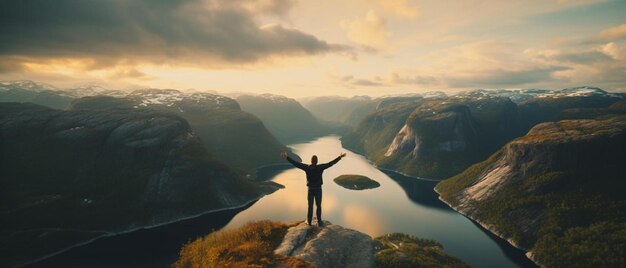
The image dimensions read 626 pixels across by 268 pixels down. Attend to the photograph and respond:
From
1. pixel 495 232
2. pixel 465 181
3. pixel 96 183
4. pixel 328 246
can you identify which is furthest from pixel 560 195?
pixel 96 183

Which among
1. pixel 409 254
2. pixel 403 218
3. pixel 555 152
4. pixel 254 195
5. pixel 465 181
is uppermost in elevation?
pixel 555 152

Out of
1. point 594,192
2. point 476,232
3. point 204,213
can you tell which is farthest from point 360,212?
point 594,192

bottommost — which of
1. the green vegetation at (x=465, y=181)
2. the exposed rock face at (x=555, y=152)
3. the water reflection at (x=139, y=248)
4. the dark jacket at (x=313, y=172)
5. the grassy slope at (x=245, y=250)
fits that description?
the water reflection at (x=139, y=248)

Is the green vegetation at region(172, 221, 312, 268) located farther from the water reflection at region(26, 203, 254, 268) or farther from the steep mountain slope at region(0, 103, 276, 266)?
the steep mountain slope at region(0, 103, 276, 266)

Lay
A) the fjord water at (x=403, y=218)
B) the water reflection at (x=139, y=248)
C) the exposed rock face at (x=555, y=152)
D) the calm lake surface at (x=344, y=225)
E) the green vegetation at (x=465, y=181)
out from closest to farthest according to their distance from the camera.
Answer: the water reflection at (x=139, y=248) < the calm lake surface at (x=344, y=225) < the fjord water at (x=403, y=218) < the exposed rock face at (x=555, y=152) < the green vegetation at (x=465, y=181)

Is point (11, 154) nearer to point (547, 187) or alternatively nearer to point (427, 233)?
point (427, 233)

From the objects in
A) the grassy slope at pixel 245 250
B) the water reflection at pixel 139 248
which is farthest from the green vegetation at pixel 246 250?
the water reflection at pixel 139 248

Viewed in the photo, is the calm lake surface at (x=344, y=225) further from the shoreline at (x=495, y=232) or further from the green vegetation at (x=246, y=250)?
the green vegetation at (x=246, y=250)

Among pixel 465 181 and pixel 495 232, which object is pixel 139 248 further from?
pixel 465 181
